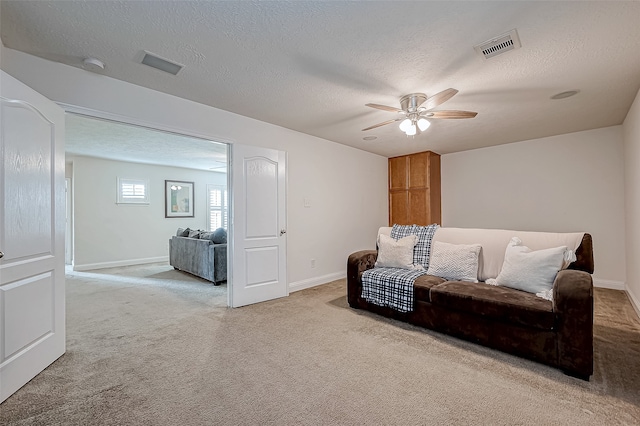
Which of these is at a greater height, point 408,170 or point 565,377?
point 408,170

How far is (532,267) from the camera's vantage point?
240cm

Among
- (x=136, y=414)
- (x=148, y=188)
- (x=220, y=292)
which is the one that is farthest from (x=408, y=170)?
(x=148, y=188)

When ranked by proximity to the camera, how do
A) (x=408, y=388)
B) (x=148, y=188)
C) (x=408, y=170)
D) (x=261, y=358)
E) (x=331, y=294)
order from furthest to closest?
(x=148, y=188), (x=408, y=170), (x=331, y=294), (x=261, y=358), (x=408, y=388)

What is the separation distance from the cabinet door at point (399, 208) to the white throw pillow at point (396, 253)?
2.43 meters

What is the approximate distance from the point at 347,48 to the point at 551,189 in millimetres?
4386

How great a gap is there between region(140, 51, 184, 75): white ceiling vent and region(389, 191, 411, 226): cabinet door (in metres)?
4.51

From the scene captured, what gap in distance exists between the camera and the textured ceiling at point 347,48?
5.76ft

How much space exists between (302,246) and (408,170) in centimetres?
284

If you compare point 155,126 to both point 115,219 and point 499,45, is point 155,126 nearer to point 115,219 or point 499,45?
point 499,45

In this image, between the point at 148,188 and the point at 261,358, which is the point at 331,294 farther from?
the point at 148,188

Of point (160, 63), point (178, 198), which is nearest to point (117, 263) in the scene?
point (178, 198)

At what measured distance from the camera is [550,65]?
93.1 inches

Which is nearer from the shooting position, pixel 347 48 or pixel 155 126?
pixel 347 48

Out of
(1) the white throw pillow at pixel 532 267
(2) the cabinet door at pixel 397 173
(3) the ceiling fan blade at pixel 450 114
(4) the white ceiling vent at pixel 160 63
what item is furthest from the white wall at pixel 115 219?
(1) the white throw pillow at pixel 532 267
